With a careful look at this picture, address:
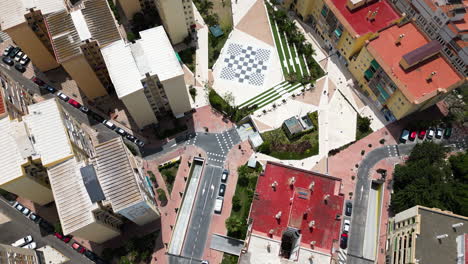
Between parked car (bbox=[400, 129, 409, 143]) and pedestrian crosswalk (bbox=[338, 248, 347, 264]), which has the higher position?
parked car (bbox=[400, 129, 409, 143])

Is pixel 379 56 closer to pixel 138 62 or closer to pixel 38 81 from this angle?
pixel 138 62

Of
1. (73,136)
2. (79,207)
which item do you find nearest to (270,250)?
(79,207)

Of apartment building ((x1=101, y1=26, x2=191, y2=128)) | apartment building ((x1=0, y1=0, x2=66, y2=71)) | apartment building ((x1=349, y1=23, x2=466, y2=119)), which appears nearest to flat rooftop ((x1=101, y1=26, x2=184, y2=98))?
apartment building ((x1=101, y1=26, x2=191, y2=128))

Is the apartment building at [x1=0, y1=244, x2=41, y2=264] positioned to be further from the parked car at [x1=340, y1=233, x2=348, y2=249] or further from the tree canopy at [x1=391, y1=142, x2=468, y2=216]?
the tree canopy at [x1=391, y1=142, x2=468, y2=216]

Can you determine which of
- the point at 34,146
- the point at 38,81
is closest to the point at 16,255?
the point at 34,146

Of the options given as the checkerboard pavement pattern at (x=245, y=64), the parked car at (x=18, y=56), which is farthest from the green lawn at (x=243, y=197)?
the parked car at (x=18, y=56)

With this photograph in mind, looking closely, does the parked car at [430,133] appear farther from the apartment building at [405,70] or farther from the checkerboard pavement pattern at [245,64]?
the checkerboard pavement pattern at [245,64]
